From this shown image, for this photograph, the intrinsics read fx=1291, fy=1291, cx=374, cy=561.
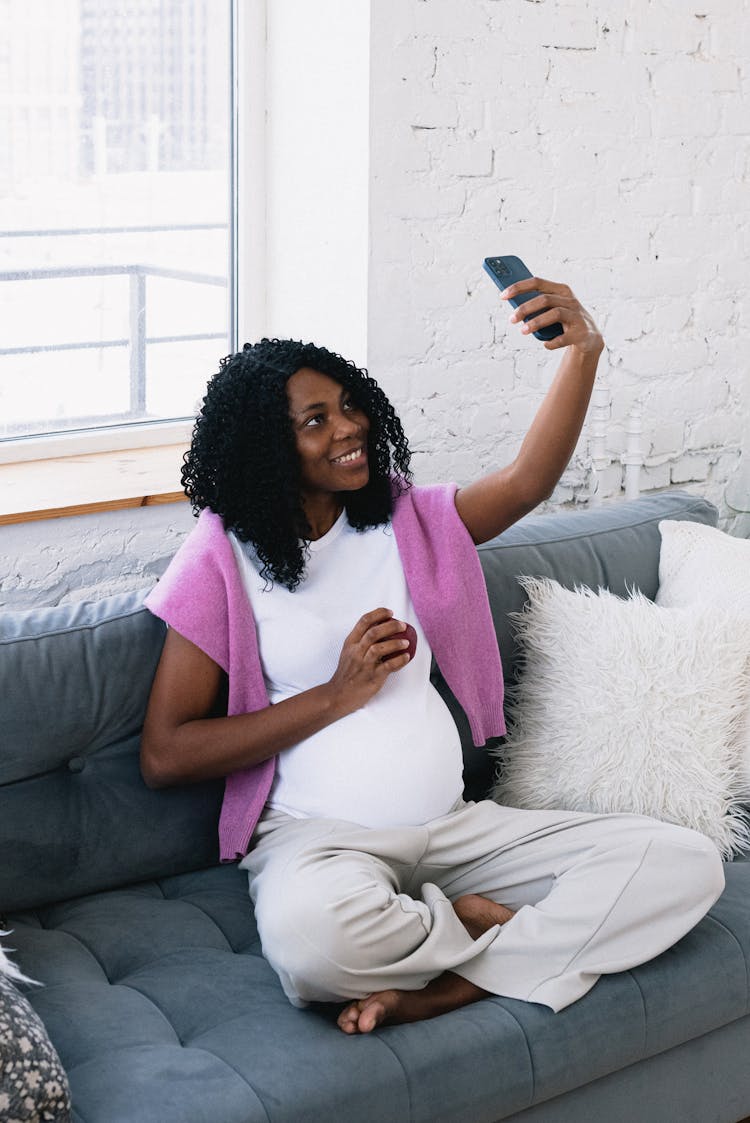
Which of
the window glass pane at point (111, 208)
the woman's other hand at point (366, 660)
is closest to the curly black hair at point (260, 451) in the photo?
the woman's other hand at point (366, 660)

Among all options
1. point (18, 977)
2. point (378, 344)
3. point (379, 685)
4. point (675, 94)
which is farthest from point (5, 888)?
point (675, 94)

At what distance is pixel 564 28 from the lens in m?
2.49

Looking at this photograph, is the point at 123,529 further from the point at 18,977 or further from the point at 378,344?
the point at 18,977

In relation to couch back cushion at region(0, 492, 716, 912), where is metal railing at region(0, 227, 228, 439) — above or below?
above

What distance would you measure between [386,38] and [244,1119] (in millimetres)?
1782

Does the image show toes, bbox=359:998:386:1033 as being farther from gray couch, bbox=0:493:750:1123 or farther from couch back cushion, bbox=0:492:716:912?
couch back cushion, bbox=0:492:716:912

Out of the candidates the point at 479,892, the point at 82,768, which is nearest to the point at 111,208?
the point at 82,768

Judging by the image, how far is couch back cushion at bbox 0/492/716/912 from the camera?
5.80 feet

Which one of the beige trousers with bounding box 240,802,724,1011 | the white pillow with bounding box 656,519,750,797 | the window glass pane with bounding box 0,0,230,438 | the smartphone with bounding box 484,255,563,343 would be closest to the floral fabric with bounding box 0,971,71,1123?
the beige trousers with bounding box 240,802,724,1011

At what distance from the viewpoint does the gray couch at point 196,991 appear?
1.42 metres

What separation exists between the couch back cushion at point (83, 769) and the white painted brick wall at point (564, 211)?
846 mm

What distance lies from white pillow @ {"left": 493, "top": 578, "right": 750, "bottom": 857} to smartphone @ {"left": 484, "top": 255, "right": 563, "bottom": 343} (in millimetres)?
476

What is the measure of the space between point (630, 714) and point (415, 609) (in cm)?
37

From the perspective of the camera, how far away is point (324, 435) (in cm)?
183
